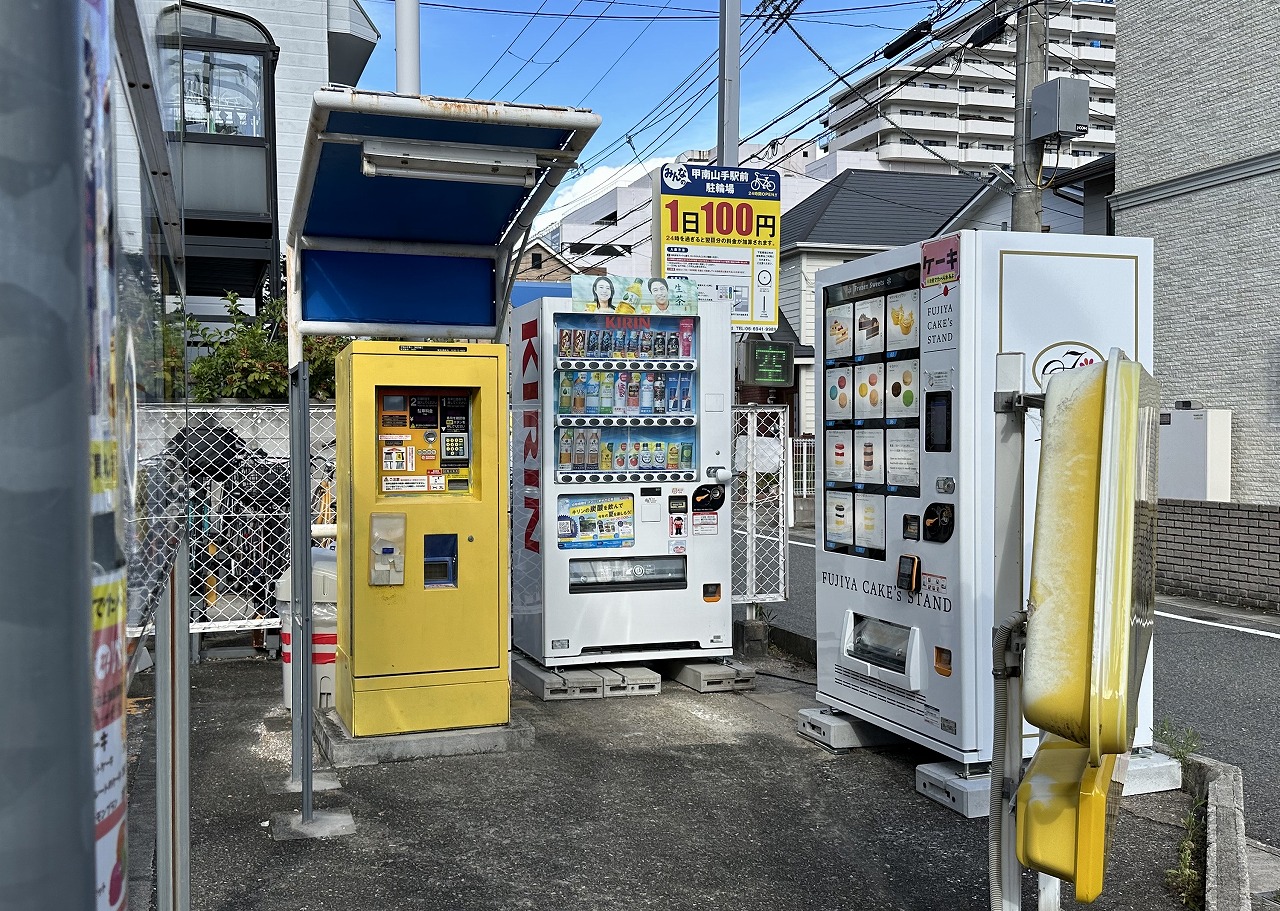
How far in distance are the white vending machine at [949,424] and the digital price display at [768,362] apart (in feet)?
13.9

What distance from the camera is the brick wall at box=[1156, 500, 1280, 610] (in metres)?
11.2

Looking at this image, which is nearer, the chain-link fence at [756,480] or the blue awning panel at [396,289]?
the blue awning panel at [396,289]

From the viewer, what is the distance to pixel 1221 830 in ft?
14.0

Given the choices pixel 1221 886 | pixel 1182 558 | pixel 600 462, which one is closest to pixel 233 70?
pixel 600 462

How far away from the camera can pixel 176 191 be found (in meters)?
2.65

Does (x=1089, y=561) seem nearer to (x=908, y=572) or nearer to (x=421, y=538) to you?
(x=908, y=572)

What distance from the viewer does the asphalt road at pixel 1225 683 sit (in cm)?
551

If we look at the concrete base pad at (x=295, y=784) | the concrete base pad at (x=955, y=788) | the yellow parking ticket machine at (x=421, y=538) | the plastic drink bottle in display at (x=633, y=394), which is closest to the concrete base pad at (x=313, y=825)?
the concrete base pad at (x=295, y=784)

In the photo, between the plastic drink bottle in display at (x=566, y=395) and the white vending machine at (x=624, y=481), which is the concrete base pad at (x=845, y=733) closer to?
the white vending machine at (x=624, y=481)

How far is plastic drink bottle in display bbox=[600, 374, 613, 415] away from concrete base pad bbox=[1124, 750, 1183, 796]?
3.85 metres

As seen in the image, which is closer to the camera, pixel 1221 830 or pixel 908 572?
pixel 1221 830

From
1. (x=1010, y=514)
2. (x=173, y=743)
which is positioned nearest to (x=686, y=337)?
(x=1010, y=514)

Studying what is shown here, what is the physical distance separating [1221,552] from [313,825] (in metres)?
10.5

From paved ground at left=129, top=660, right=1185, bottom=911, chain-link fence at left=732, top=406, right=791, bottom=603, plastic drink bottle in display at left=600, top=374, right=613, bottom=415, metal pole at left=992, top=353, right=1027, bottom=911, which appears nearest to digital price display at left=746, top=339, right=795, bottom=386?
chain-link fence at left=732, top=406, right=791, bottom=603
